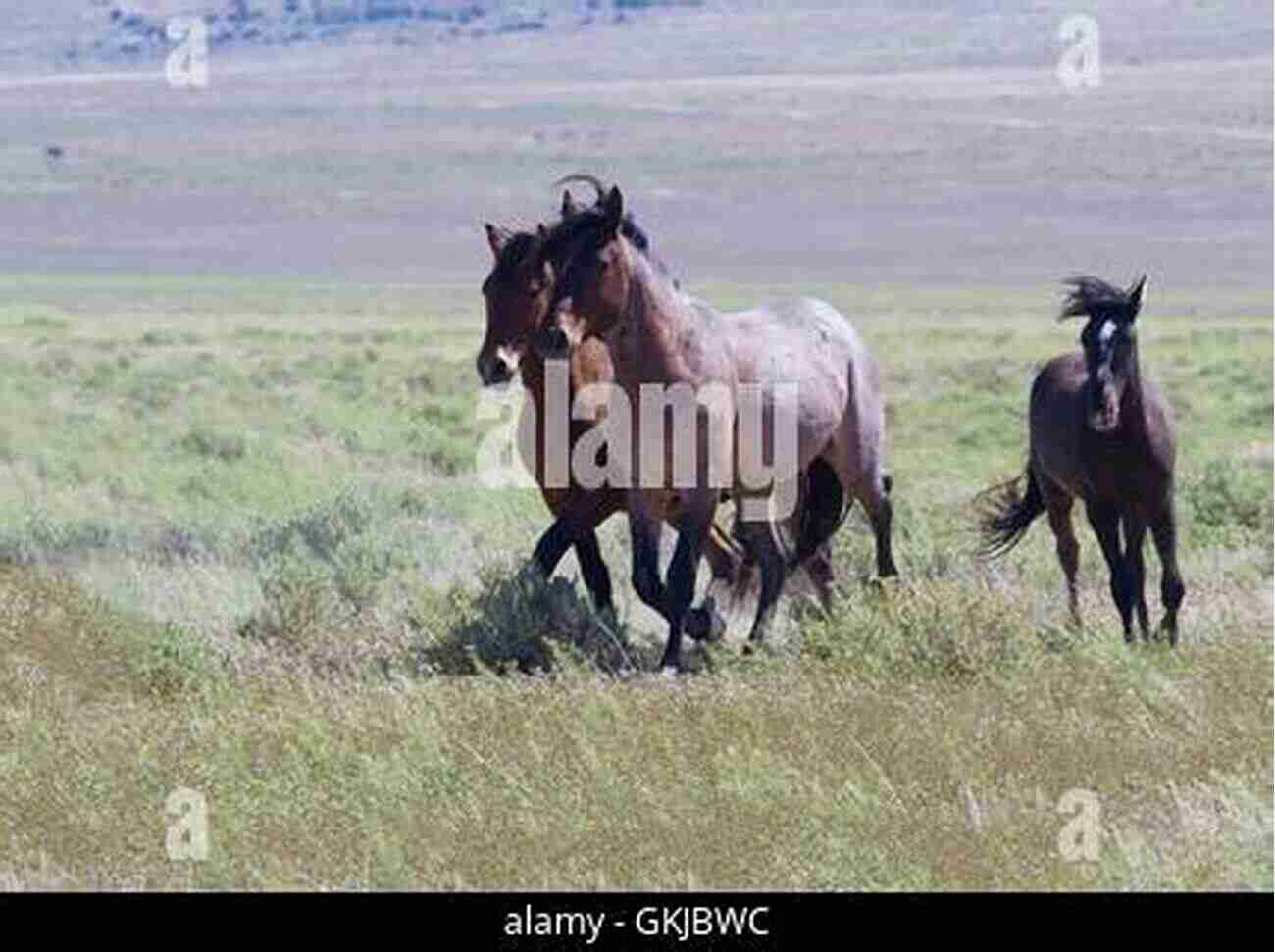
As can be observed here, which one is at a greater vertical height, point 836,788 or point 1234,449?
point 836,788

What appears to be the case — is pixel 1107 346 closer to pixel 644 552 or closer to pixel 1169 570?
pixel 1169 570

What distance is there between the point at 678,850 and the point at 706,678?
9.28 ft

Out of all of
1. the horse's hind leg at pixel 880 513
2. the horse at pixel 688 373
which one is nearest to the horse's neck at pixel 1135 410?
the horse at pixel 688 373

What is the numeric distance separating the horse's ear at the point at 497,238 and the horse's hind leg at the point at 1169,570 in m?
2.80

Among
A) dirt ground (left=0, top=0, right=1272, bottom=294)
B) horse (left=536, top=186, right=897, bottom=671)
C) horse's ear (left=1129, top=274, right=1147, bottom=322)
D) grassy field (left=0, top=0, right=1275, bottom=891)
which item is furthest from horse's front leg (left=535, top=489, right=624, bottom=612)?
dirt ground (left=0, top=0, right=1272, bottom=294)

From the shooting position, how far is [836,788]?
9359mm

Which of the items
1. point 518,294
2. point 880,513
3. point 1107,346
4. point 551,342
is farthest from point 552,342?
point 880,513

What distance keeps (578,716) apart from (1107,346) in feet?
11.7

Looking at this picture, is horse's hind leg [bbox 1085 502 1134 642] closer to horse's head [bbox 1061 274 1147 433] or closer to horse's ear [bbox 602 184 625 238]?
horse's head [bbox 1061 274 1147 433]

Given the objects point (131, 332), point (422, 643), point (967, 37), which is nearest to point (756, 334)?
point (422, 643)

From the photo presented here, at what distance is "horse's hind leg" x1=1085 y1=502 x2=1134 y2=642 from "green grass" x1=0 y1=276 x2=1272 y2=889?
0.89 feet

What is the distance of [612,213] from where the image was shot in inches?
498

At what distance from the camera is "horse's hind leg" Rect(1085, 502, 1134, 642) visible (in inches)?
512
